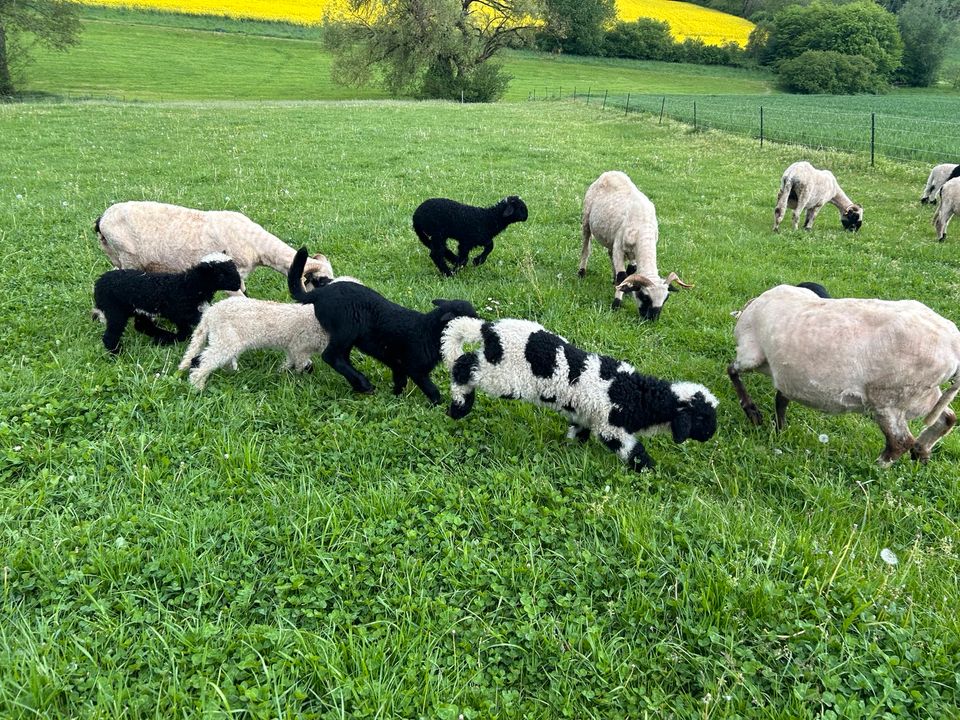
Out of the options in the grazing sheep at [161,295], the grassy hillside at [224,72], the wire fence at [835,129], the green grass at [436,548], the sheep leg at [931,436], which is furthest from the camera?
the grassy hillside at [224,72]

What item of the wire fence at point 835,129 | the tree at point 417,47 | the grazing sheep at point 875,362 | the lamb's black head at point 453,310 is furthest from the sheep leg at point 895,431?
the tree at point 417,47

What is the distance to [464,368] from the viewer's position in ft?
15.2

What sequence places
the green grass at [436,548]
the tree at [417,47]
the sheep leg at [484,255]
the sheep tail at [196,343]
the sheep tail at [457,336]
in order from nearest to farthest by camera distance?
1. the green grass at [436,548]
2. the sheep tail at [457,336]
3. the sheep tail at [196,343]
4. the sheep leg at [484,255]
5. the tree at [417,47]

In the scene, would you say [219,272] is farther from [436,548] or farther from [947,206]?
[947,206]

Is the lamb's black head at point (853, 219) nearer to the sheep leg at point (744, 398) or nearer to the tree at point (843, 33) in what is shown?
the sheep leg at point (744, 398)

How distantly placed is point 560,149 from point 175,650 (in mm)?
18511

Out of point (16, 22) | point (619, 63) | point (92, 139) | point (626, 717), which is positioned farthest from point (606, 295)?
point (619, 63)

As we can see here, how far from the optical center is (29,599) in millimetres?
2938

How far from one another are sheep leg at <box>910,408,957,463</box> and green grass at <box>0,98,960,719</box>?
0.67 feet

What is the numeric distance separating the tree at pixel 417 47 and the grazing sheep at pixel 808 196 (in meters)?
39.7

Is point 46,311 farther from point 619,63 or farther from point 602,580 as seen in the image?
point 619,63

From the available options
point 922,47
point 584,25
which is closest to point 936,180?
point 584,25

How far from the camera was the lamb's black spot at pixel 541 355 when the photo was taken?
4557 mm

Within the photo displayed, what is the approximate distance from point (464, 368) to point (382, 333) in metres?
0.92
